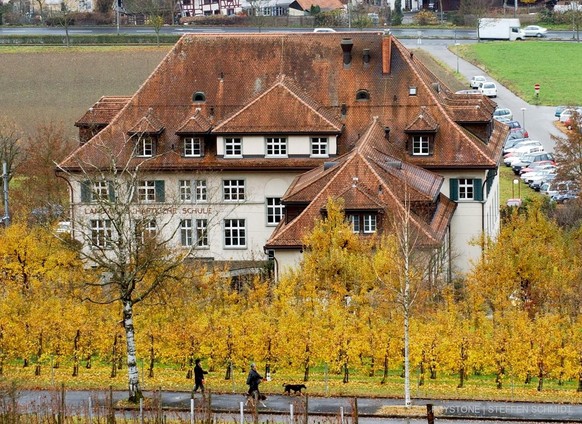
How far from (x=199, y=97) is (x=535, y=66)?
7115cm

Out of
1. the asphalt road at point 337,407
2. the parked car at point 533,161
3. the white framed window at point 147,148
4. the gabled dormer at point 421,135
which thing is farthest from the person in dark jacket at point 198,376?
the parked car at point 533,161

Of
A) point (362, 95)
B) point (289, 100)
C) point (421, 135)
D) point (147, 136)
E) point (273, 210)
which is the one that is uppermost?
point (362, 95)

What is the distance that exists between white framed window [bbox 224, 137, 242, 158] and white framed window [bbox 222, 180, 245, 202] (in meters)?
1.30

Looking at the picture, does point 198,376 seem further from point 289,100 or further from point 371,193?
point 289,100

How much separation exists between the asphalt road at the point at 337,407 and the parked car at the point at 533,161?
61.9 metres

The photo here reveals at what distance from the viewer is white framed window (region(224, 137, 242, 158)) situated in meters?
91.4

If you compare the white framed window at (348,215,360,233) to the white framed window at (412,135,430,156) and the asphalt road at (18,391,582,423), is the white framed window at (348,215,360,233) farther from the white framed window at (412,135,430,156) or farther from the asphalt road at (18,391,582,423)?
the asphalt road at (18,391,582,423)

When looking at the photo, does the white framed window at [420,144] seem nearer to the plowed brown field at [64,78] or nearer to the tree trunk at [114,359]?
the tree trunk at [114,359]

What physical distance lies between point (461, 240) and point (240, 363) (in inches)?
1130

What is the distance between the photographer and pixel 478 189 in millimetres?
89750

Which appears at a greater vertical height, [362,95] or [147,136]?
[362,95]

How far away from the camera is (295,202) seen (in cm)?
8306

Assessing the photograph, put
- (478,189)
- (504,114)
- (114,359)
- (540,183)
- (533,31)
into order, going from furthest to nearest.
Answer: (533,31) < (504,114) < (540,183) < (478,189) < (114,359)

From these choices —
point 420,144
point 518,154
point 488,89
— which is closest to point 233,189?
point 420,144
